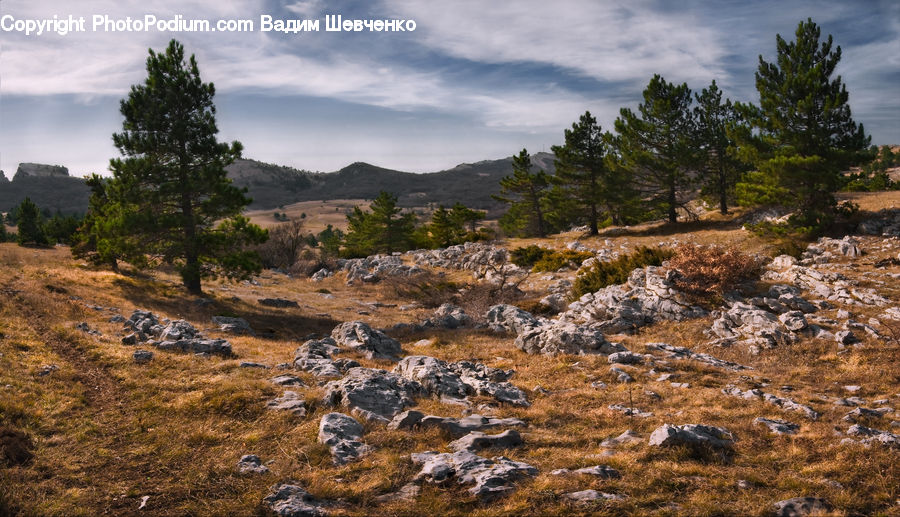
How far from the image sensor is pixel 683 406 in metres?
10.6

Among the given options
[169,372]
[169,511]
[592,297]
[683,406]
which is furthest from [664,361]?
[169,372]

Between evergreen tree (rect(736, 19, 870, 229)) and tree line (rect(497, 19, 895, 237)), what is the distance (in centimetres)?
6

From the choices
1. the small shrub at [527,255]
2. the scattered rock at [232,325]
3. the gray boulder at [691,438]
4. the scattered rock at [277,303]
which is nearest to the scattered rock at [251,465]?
the gray boulder at [691,438]

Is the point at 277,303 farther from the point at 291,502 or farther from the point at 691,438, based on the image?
the point at 691,438

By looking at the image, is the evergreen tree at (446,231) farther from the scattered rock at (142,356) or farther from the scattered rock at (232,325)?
the scattered rock at (142,356)

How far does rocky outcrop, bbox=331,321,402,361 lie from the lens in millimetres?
16600

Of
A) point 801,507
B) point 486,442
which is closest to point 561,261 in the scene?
point 486,442

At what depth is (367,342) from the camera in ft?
55.7

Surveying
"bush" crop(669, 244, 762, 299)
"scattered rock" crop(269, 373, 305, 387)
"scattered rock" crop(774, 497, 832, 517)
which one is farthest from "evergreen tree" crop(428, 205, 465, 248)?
"scattered rock" crop(774, 497, 832, 517)

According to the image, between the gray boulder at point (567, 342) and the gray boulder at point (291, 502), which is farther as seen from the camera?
the gray boulder at point (567, 342)

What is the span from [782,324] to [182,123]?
29899 mm

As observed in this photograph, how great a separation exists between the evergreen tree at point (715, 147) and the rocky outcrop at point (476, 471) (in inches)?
1710

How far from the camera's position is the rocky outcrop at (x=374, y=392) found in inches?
402

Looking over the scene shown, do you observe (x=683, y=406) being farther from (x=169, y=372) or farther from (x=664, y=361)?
(x=169, y=372)
